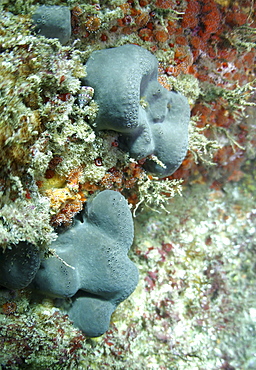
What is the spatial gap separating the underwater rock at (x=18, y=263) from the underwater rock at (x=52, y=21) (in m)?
1.65

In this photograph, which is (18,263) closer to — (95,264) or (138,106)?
(95,264)

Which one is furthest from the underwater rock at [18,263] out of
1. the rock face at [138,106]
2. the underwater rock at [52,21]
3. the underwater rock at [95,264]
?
the underwater rock at [52,21]

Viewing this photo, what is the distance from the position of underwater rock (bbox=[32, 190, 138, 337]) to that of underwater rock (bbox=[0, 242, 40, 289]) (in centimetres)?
27

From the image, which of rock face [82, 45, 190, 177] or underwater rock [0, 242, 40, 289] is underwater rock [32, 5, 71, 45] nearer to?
rock face [82, 45, 190, 177]

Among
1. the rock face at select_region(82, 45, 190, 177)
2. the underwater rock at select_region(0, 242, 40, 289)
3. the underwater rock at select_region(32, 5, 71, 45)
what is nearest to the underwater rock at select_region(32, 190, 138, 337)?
the underwater rock at select_region(0, 242, 40, 289)

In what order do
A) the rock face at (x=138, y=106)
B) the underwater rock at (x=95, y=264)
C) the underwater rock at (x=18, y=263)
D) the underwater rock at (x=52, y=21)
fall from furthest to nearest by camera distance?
the underwater rock at (x=95, y=264), the rock face at (x=138, y=106), the underwater rock at (x=18, y=263), the underwater rock at (x=52, y=21)

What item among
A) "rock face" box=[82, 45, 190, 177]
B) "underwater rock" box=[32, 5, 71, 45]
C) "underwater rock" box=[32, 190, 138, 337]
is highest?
"underwater rock" box=[32, 5, 71, 45]

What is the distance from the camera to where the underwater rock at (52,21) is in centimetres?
211

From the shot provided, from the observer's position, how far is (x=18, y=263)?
2250 mm

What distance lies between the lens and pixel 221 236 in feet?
15.6

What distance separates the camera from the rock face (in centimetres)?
233

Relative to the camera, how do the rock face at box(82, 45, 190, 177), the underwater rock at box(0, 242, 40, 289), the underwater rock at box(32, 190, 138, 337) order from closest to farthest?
1. the underwater rock at box(0, 242, 40, 289)
2. the rock face at box(82, 45, 190, 177)
3. the underwater rock at box(32, 190, 138, 337)

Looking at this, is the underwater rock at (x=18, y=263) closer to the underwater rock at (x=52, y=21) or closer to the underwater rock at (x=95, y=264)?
the underwater rock at (x=95, y=264)

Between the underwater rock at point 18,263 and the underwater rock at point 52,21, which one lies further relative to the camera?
the underwater rock at point 18,263
